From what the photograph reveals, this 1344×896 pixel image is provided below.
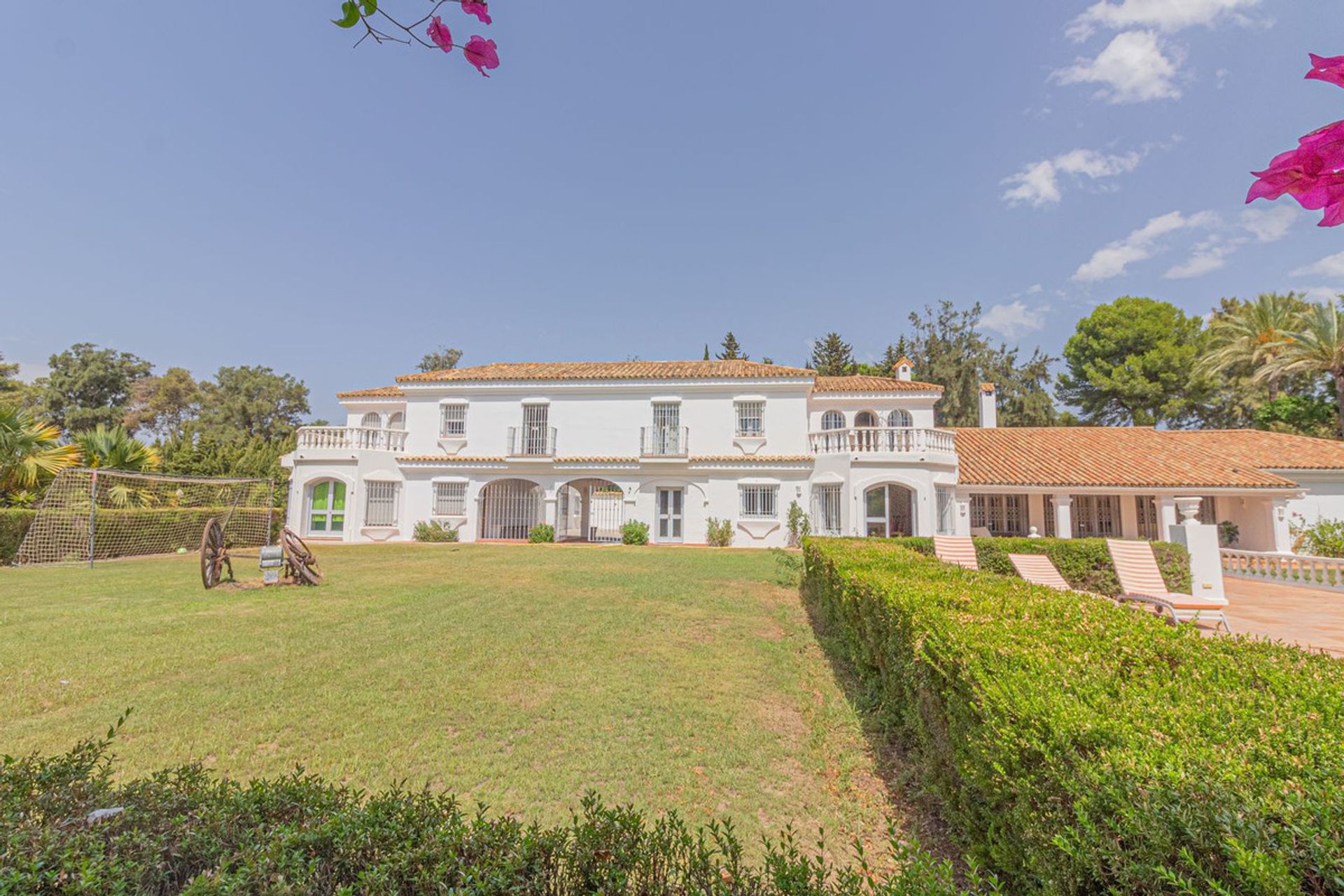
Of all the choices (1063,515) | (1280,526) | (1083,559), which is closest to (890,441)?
(1063,515)

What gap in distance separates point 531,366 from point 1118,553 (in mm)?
23382

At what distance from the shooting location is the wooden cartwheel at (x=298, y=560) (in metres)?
11.7

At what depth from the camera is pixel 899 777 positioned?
4223 millimetres

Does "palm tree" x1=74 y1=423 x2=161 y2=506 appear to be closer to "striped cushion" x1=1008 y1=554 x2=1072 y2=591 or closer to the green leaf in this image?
the green leaf

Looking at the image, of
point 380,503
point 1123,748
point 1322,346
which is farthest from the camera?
point 380,503

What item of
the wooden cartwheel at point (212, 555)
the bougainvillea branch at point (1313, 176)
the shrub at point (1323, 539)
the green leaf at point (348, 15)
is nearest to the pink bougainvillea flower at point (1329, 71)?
the bougainvillea branch at point (1313, 176)

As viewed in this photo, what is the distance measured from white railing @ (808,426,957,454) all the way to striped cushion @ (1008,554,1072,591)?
8215mm

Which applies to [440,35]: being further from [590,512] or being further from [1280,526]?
[1280,526]

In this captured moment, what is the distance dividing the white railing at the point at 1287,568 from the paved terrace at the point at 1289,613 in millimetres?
265

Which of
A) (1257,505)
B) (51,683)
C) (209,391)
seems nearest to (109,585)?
(51,683)

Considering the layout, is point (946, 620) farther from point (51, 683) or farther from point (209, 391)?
point (209, 391)

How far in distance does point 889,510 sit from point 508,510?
16.5 metres

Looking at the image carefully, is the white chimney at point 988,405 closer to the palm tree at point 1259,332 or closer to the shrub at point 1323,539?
the shrub at point 1323,539

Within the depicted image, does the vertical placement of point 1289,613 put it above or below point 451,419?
below
